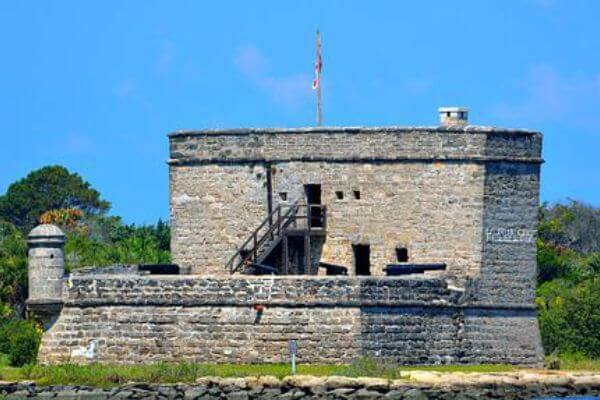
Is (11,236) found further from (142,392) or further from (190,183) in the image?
(142,392)

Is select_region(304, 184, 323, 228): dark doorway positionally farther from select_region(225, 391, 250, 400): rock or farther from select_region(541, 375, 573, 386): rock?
select_region(225, 391, 250, 400): rock

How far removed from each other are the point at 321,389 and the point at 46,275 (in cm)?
697

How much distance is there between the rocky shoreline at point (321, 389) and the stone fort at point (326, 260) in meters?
1.95

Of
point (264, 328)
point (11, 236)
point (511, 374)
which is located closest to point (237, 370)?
point (264, 328)

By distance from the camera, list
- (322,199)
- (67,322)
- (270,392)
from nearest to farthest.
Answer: (270,392)
(67,322)
(322,199)

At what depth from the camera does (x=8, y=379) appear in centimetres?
5144

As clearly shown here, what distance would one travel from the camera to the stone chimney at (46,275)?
53.4 m

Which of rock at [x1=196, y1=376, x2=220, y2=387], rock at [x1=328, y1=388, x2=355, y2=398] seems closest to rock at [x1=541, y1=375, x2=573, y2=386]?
rock at [x1=328, y1=388, x2=355, y2=398]

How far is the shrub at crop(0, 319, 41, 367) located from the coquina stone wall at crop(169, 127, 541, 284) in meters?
3.71

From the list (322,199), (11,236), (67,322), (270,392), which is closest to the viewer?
(270,392)

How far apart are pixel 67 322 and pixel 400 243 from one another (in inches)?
301

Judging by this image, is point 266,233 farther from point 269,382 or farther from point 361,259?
point 269,382

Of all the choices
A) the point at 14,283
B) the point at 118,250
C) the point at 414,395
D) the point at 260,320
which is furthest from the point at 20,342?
the point at 118,250

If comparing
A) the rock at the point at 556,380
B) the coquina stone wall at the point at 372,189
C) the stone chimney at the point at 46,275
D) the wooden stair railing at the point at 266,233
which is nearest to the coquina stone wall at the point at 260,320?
the stone chimney at the point at 46,275
